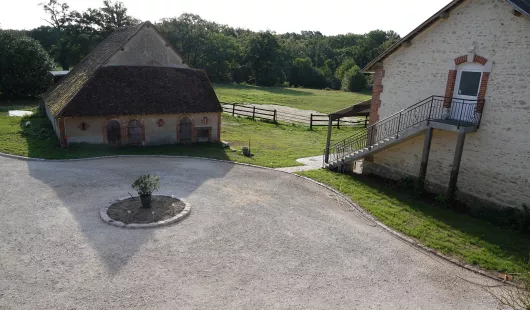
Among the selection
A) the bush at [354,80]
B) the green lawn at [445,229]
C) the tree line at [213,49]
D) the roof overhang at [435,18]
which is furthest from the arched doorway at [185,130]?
the bush at [354,80]

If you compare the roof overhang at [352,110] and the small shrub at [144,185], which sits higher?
the roof overhang at [352,110]

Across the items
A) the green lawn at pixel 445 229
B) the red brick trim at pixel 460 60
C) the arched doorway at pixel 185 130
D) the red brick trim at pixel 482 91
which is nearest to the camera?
the green lawn at pixel 445 229

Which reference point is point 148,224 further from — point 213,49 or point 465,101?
point 213,49

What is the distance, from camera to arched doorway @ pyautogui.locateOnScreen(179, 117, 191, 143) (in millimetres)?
22094

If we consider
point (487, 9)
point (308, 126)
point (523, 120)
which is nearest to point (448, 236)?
point (523, 120)

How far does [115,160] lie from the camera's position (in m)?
18.5

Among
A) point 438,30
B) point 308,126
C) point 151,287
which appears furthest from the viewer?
point 308,126

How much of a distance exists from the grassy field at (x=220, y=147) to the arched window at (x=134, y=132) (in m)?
0.62

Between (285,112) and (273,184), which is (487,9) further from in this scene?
(285,112)

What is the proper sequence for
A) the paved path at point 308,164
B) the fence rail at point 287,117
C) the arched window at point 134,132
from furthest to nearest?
1. the fence rail at point 287,117
2. the arched window at point 134,132
3. the paved path at point 308,164

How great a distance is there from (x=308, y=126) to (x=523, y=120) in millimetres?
19391

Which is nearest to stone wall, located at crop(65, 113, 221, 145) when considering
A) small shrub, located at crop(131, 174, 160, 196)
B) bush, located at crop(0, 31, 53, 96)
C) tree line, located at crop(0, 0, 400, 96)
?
small shrub, located at crop(131, 174, 160, 196)

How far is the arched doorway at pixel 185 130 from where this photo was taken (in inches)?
870

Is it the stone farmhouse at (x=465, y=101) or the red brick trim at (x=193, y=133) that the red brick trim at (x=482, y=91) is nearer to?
the stone farmhouse at (x=465, y=101)
